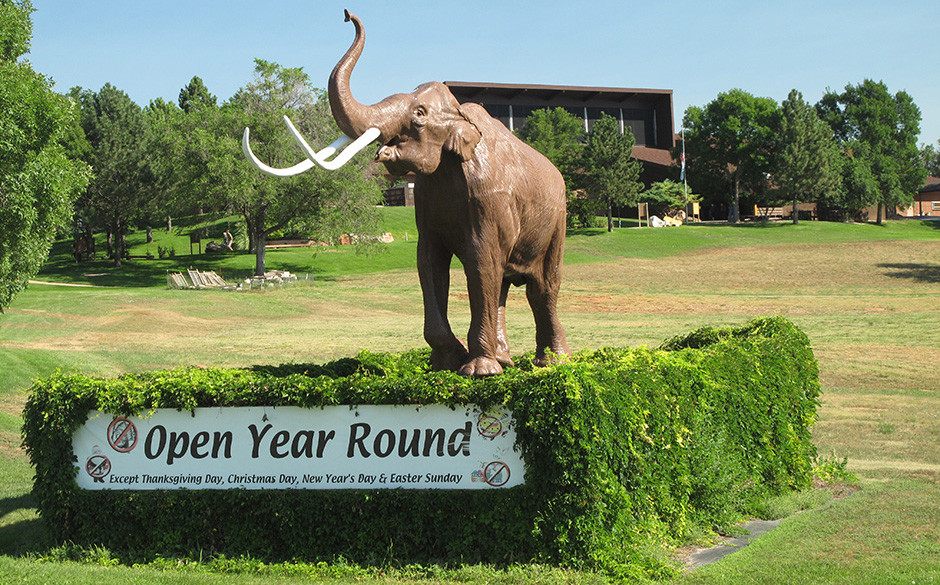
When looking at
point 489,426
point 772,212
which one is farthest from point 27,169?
point 772,212

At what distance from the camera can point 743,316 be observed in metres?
29.8

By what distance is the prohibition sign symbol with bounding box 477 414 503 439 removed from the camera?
267 inches

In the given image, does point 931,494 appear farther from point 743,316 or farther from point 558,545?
point 743,316

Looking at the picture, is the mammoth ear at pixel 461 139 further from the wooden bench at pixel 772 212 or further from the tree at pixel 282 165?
the wooden bench at pixel 772 212

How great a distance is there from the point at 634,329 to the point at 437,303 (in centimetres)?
1918

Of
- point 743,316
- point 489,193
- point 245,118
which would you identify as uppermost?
point 245,118

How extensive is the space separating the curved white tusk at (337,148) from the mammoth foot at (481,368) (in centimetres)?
210

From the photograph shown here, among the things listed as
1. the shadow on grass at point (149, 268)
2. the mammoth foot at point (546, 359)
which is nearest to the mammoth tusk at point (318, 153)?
the mammoth foot at point (546, 359)

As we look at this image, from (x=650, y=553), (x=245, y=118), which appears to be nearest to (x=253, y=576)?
(x=650, y=553)

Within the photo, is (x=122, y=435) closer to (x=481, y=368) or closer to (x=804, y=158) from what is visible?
(x=481, y=368)

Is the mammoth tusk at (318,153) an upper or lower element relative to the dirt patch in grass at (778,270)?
upper

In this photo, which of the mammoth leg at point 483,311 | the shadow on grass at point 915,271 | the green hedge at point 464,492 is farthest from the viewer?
the shadow on grass at point 915,271

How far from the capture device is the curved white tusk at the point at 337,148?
5.95 meters

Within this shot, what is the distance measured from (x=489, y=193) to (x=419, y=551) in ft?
9.96
